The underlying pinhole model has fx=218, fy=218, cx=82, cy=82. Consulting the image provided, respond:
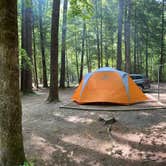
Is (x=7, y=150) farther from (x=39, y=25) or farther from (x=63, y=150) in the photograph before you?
(x=39, y=25)

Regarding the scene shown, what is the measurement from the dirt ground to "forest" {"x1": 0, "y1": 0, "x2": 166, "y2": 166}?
8 cm

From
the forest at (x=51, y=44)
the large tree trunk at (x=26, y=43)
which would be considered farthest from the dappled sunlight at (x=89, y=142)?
the large tree trunk at (x=26, y=43)

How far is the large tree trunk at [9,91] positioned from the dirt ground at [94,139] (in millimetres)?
670

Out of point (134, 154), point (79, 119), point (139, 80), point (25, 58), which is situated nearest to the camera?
point (134, 154)

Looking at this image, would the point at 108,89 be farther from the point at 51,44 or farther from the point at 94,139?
the point at 94,139

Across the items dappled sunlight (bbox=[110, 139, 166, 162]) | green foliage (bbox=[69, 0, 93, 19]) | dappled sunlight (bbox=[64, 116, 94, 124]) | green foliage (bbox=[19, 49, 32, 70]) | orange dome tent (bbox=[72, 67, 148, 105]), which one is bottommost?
dappled sunlight (bbox=[110, 139, 166, 162])

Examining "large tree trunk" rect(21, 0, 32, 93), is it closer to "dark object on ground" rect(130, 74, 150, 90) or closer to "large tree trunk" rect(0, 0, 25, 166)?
"dark object on ground" rect(130, 74, 150, 90)

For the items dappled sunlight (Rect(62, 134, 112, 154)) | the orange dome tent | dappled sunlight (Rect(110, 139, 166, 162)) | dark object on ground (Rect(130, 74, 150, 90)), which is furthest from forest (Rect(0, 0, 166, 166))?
dark object on ground (Rect(130, 74, 150, 90))

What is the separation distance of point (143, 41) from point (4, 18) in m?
24.6

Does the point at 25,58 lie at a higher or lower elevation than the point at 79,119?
higher

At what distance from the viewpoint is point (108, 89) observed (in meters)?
8.84

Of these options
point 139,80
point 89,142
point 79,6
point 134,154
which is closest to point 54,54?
point 79,6

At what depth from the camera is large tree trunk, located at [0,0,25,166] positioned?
9.90ft

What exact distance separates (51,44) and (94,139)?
5698mm
